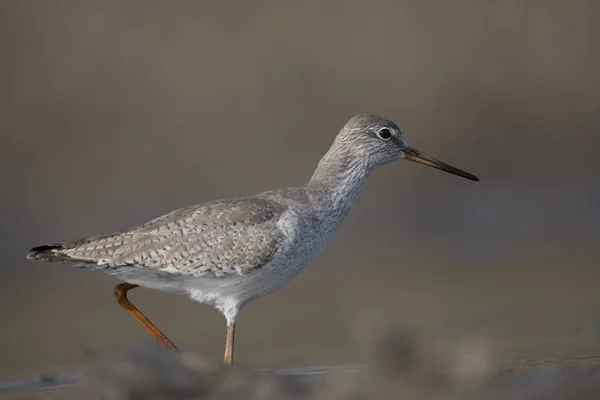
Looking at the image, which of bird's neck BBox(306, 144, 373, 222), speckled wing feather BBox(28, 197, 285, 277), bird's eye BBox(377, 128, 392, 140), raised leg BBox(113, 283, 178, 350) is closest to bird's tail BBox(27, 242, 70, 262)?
speckled wing feather BBox(28, 197, 285, 277)

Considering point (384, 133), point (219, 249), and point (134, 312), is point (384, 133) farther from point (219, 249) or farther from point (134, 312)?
point (134, 312)

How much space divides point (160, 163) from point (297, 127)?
1577mm

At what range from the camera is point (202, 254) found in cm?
858

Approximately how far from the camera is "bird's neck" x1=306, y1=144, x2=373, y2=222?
9078 mm

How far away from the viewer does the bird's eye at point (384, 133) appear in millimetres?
9555

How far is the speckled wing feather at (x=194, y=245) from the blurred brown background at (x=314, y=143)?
6.54ft

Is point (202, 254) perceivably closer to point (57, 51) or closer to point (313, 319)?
point (313, 319)

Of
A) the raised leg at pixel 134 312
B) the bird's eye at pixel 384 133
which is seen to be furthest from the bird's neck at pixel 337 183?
the raised leg at pixel 134 312

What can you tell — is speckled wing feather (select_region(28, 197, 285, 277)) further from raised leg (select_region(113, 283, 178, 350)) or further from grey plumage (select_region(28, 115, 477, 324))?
raised leg (select_region(113, 283, 178, 350))

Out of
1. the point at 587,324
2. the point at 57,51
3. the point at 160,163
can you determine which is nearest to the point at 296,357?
the point at 587,324

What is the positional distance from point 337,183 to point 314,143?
4.36m

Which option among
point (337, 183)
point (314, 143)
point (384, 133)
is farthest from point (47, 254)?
point (314, 143)

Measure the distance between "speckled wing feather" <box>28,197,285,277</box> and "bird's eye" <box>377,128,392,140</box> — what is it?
120 cm

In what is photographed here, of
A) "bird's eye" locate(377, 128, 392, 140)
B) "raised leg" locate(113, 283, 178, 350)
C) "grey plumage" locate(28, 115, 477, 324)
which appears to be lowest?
"raised leg" locate(113, 283, 178, 350)
